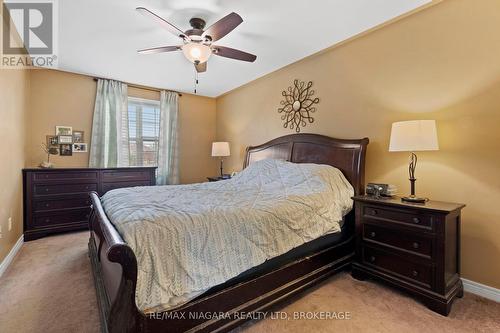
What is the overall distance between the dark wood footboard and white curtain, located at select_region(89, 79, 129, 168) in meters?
2.33

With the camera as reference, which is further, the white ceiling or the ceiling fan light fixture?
the ceiling fan light fixture

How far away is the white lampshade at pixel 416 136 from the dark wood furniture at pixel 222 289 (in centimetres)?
56

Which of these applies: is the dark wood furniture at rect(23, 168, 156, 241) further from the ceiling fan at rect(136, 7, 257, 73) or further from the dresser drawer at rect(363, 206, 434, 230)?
the dresser drawer at rect(363, 206, 434, 230)

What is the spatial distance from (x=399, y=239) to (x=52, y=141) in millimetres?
4928

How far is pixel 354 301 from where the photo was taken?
1907mm

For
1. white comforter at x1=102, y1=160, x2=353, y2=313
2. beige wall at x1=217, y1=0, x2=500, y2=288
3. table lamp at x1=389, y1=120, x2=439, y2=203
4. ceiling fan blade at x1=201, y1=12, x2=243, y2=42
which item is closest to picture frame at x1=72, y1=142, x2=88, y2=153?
white comforter at x1=102, y1=160, x2=353, y2=313

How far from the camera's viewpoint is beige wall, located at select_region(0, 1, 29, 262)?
2406 millimetres

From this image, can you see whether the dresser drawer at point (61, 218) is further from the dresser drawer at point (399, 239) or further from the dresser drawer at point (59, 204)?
the dresser drawer at point (399, 239)

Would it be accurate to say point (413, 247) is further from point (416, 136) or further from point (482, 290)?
point (416, 136)

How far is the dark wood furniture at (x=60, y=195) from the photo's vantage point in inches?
129

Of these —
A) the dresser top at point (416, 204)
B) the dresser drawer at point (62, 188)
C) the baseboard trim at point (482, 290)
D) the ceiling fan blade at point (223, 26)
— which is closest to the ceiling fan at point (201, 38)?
the ceiling fan blade at point (223, 26)

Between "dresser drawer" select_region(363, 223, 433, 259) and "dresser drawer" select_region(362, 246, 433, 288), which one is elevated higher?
"dresser drawer" select_region(363, 223, 433, 259)

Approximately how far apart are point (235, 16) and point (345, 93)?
5.54 ft

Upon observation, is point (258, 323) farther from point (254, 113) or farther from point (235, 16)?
point (254, 113)
